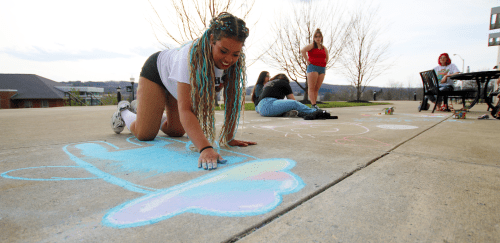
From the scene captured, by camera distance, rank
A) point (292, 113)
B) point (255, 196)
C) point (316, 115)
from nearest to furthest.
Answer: point (255, 196) → point (316, 115) → point (292, 113)

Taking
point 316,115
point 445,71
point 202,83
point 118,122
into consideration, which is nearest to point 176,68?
point 202,83

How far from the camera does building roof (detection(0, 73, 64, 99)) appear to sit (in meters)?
31.8

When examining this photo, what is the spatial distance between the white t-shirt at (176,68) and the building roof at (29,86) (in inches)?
1588

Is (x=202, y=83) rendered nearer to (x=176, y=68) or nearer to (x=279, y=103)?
(x=176, y=68)

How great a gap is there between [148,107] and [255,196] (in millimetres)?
1442

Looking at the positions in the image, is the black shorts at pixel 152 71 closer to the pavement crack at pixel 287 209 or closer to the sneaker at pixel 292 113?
the pavement crack at pixel 287 209

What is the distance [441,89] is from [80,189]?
6.84 meters

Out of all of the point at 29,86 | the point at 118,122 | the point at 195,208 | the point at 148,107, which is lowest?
the point at 195,208

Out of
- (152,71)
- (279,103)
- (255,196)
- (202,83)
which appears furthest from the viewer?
(279,103)

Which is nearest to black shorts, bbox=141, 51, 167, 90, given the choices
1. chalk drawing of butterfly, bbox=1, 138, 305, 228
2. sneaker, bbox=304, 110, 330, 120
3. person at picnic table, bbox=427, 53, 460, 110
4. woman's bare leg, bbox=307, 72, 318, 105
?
chalk drawing of butterfly, bbox=1, 138, 305, 228

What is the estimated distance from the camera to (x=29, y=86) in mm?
32688

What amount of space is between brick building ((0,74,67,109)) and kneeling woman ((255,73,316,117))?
34.2 m

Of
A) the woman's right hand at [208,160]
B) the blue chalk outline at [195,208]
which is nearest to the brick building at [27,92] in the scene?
the woman's right hand at [208,160]

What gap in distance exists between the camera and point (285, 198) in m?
0.97
